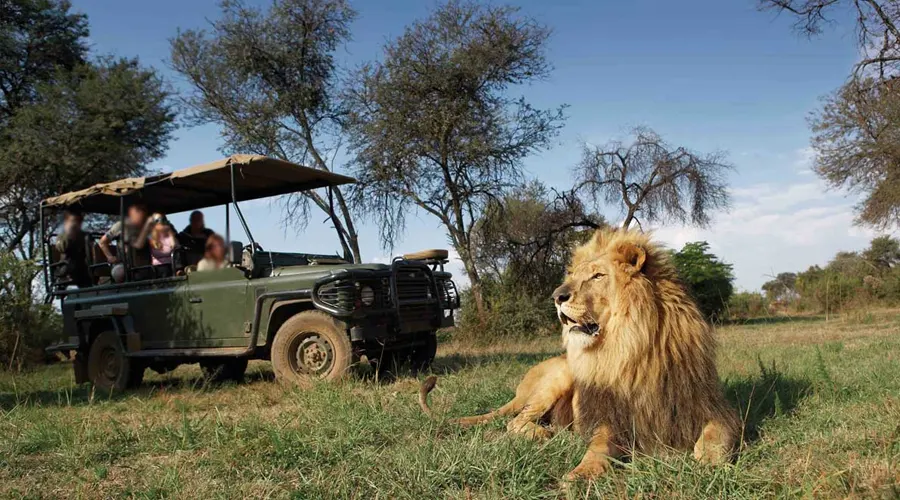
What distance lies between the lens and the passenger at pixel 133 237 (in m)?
8.49

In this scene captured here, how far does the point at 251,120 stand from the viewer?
1997 cm

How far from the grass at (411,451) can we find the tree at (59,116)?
14.3m

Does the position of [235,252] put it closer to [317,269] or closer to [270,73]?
[317,269]

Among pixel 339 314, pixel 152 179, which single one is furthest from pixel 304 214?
pixel 339 314

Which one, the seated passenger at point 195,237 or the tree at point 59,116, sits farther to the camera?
the tree at point 59,116

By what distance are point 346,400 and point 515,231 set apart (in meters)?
14.7

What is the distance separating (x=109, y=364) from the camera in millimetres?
9070

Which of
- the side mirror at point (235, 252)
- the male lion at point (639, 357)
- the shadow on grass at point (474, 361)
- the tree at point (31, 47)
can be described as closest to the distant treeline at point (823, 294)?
the shadow on grass at point (474, 361)

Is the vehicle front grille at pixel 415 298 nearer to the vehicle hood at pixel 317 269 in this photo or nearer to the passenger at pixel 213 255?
the vehicle hood at pixel 317 269

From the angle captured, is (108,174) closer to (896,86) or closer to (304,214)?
(304,214)

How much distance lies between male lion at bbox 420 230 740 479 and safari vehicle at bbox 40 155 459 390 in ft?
12.3

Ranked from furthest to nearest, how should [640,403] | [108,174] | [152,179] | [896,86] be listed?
1. [108,174]
2. [896,86]
3. [152,179]
4. [640,403]

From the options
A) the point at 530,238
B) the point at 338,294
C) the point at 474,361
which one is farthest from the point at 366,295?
the point at 530,238

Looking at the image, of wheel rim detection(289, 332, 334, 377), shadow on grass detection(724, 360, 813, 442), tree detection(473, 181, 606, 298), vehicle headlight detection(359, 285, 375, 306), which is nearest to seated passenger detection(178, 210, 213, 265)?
wheel rim detection(289, 332, 334, 377)
